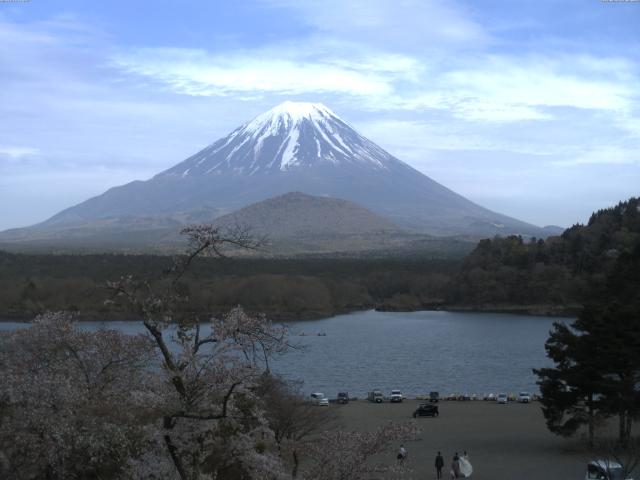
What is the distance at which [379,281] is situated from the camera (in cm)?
5684

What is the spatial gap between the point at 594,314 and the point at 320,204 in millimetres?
109394

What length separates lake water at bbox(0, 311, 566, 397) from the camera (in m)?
21.7

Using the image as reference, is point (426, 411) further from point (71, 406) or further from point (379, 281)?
point (379, 281)

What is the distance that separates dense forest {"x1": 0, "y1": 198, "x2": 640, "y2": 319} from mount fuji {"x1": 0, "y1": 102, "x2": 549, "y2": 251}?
65.7m

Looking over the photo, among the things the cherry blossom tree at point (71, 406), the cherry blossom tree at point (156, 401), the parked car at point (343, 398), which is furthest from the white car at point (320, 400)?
the cherry blossom tree at point (71, 406)

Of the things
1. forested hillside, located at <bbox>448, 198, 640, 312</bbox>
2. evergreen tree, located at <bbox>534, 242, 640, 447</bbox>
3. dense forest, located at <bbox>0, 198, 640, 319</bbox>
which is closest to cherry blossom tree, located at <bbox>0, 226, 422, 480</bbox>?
evergreen tree, located at <bbox>534, 242, 640, 447</bbox>

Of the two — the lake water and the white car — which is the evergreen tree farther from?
the lake water

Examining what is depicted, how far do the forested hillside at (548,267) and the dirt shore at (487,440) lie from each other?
2907 cm

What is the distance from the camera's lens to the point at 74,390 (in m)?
5.90

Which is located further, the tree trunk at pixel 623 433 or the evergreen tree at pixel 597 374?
the evergreen tree at pixel 597 374

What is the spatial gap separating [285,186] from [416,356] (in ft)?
381

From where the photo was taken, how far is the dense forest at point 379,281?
1705 inches

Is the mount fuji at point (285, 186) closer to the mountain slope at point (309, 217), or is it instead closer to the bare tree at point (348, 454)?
the mountain slope at point (309, 217)

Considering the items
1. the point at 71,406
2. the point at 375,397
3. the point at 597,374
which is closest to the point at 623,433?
the point at 597,374
